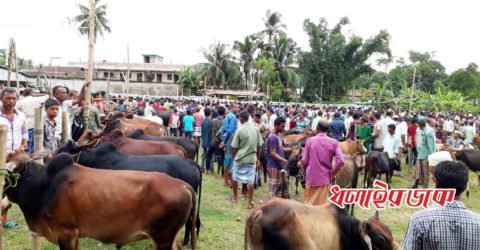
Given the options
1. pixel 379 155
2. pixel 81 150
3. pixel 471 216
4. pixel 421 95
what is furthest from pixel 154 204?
pixel 421 95

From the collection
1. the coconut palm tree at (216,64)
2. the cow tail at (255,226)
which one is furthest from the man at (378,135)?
the coconut palm tree at (216,64)

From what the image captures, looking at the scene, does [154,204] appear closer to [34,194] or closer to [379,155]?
[34,194]

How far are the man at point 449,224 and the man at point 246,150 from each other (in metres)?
5.61

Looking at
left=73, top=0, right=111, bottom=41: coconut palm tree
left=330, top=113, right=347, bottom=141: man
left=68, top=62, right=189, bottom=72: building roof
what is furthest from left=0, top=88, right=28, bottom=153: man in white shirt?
left=68, top=62, right=189, bottom=72: building roof

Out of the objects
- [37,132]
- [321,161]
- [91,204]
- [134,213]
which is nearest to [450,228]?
[134,213]

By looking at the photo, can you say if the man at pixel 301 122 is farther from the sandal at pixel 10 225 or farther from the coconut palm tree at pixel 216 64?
the coconut palm tree at pixel 216 64

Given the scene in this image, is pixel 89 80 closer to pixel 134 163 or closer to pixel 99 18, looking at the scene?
pixel 134 163

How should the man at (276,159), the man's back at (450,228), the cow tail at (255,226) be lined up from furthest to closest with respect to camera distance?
the man at (276,159), the cow tail at (255,226), the man's back at (450,228)

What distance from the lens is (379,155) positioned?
11156 millimetres

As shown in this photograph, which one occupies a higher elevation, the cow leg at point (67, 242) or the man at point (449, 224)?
the man at point (449, 224)

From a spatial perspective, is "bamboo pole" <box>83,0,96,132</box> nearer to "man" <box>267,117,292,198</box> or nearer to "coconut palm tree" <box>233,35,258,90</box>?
"man" <box>267,117,292,198</box>

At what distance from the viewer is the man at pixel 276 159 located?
839 cm

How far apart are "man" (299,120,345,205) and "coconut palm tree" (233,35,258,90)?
4086 centimetres

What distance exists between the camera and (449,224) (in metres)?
3.03
